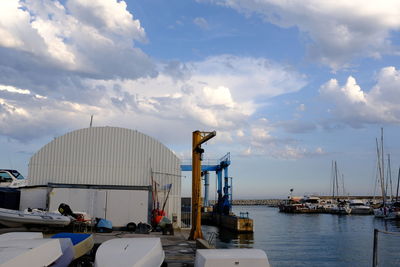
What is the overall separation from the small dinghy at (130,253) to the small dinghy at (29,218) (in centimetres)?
1107

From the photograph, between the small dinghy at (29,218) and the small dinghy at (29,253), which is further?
the small dinghy at (29,218)

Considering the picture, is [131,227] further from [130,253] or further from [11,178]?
[130,253]

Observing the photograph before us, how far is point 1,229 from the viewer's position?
20.8m

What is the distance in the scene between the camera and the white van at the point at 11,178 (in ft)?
106

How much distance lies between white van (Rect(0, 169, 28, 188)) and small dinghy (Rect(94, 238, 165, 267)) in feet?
76.7

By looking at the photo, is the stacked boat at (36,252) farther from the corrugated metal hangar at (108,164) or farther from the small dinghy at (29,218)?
the corrugated metal hangar at (108,164)

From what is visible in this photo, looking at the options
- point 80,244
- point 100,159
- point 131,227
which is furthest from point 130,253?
point 100,159

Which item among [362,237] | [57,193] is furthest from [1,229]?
[362,237]

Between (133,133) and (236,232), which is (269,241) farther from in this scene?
(133,133)

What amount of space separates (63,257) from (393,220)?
72609 millimetres

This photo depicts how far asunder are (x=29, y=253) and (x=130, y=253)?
2632mm

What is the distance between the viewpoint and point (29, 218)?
843 inches

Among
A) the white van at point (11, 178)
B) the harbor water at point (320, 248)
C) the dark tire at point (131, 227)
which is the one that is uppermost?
the white van at point (11, 178)

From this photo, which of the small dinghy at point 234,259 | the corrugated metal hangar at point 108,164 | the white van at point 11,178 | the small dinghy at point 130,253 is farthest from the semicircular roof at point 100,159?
the small dinghy at point 234,259
